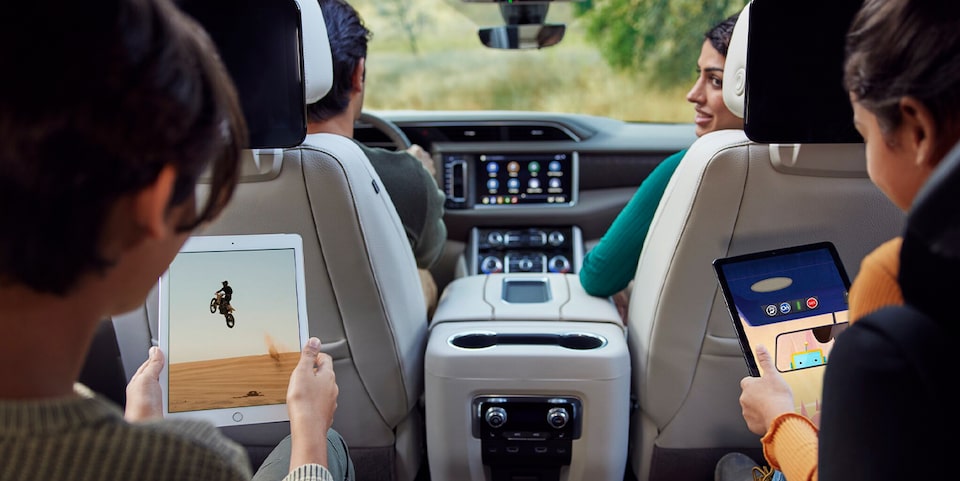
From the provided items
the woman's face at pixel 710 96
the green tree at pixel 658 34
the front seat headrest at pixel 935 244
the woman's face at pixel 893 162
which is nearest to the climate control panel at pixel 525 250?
the woman's face at pixel 710 96

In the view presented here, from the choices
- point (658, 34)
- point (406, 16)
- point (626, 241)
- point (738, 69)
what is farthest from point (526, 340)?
point (658, 34)

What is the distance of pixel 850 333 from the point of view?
78 centimetres

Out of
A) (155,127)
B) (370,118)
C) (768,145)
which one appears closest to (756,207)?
(768,145)

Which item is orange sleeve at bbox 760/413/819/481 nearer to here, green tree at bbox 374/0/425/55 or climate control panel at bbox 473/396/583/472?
climate control panel at bbox 473/396/583/472

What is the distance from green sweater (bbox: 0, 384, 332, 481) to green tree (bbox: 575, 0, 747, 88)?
559 centimetres

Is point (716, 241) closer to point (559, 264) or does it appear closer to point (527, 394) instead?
point (527, 394)

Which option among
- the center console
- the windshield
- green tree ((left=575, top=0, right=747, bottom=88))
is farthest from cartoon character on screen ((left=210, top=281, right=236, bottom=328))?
green tree ((left=575, top=0, right=747, bottom=88))

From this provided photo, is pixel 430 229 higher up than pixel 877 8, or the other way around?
pixel 877 8

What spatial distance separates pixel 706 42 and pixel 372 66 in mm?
3357

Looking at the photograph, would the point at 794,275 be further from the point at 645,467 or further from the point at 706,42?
the point at 706,42

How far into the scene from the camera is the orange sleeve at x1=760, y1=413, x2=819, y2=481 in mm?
1205

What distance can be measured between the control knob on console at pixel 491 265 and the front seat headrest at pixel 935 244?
271 centimetres

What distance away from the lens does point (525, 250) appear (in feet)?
11.5

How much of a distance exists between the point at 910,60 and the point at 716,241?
994 millimetres
